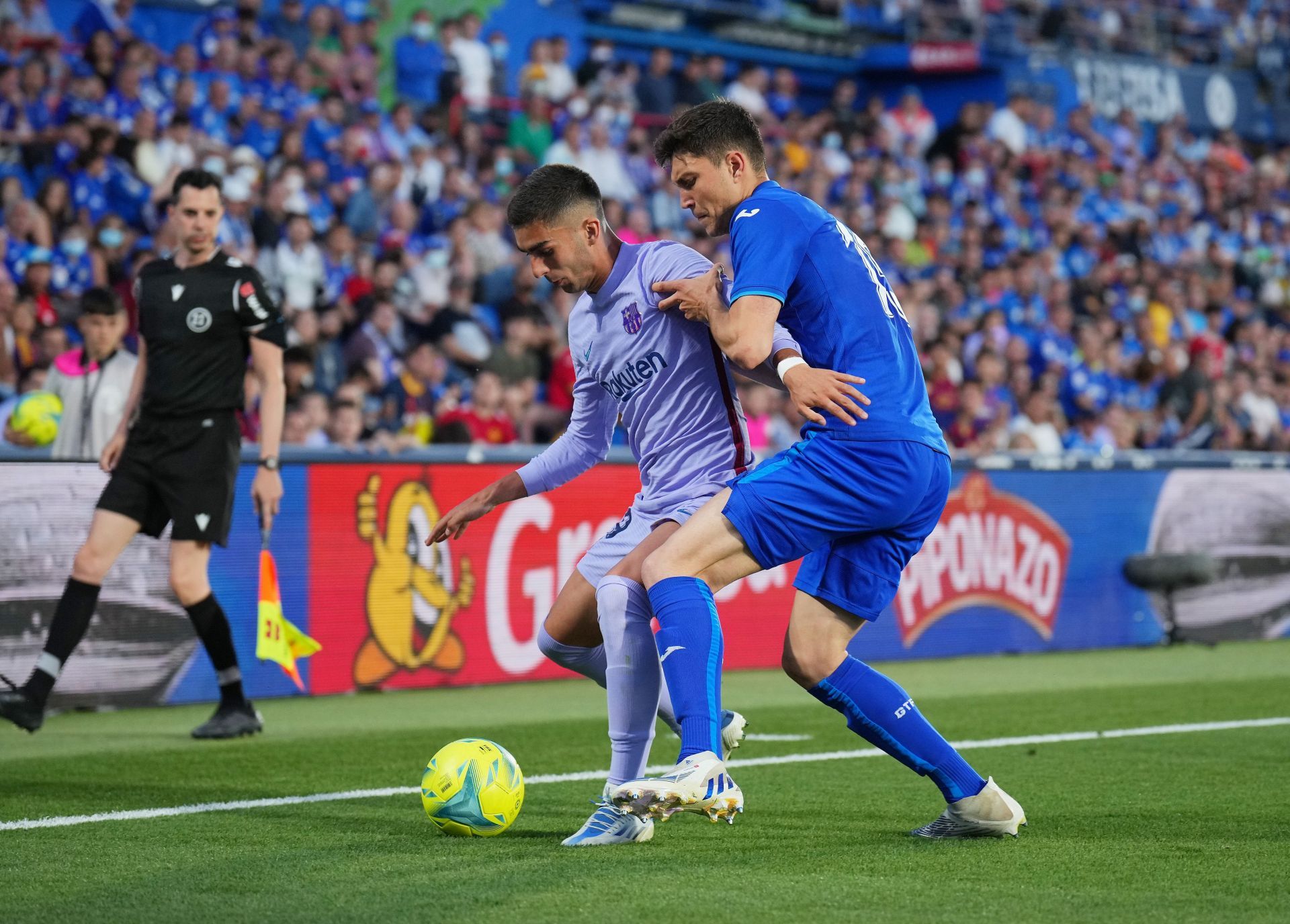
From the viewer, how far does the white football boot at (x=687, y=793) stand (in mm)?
4262

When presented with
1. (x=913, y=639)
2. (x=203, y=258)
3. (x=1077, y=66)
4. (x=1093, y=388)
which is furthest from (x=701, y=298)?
(x=1077, y=66)

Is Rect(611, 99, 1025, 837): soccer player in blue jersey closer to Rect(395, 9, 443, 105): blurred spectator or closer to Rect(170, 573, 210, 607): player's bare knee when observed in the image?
Rect(170, 573, 210, 607): player's bare knee

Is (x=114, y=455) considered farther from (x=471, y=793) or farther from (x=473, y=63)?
(x=473, y=63)

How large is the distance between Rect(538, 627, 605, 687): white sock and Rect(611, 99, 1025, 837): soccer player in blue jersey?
731mm

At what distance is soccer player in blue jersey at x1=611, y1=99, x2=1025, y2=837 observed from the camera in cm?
456

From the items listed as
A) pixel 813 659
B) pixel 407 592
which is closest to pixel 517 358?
pixel 407 592

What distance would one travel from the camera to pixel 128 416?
301 inches

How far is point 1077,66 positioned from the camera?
27.1 metres

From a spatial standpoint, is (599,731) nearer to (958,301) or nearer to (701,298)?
(701,298)

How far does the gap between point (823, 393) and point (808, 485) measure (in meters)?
0.25

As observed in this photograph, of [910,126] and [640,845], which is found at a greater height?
[910,126]

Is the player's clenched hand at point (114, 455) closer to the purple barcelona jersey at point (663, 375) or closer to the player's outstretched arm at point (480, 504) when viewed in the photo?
the player's outstretched arm at point (480, 504)

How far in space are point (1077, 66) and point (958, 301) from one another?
10.5 meters

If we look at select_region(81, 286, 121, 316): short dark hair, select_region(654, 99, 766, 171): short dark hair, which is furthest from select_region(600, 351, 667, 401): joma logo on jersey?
select_region(81, 286, 121, 316): short dark hair
